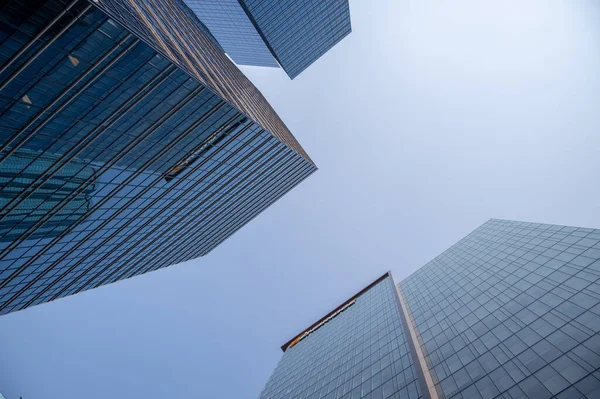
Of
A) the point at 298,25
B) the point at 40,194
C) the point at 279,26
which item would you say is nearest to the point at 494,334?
the point at 40,194

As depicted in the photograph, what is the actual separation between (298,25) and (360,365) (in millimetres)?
88313

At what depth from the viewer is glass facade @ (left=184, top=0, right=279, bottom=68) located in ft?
285

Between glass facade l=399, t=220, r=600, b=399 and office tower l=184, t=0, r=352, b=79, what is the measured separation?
242ft

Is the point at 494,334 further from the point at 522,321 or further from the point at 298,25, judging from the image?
the point at 298,25

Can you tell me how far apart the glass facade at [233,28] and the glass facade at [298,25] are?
182 inches

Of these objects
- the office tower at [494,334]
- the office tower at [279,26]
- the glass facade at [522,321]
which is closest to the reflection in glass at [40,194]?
the office tower at [494,334]

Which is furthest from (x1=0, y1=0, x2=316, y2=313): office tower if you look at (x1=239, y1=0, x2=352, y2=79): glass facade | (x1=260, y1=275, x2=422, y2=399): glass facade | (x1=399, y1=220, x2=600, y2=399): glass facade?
(x1=239, y1=0, x2=352, y2=79): glass facade

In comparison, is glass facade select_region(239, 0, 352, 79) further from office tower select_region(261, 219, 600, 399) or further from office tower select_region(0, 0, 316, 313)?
office tower select_region(261, 219, 600, 399)

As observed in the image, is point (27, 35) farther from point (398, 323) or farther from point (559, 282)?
point (398, 323)

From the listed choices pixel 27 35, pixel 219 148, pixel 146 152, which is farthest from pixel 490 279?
pixel 27 35

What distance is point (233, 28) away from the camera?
328 ft

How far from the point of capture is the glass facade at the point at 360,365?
1185 inches

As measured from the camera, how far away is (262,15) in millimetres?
85625

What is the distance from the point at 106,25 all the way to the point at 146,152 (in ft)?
43.1
